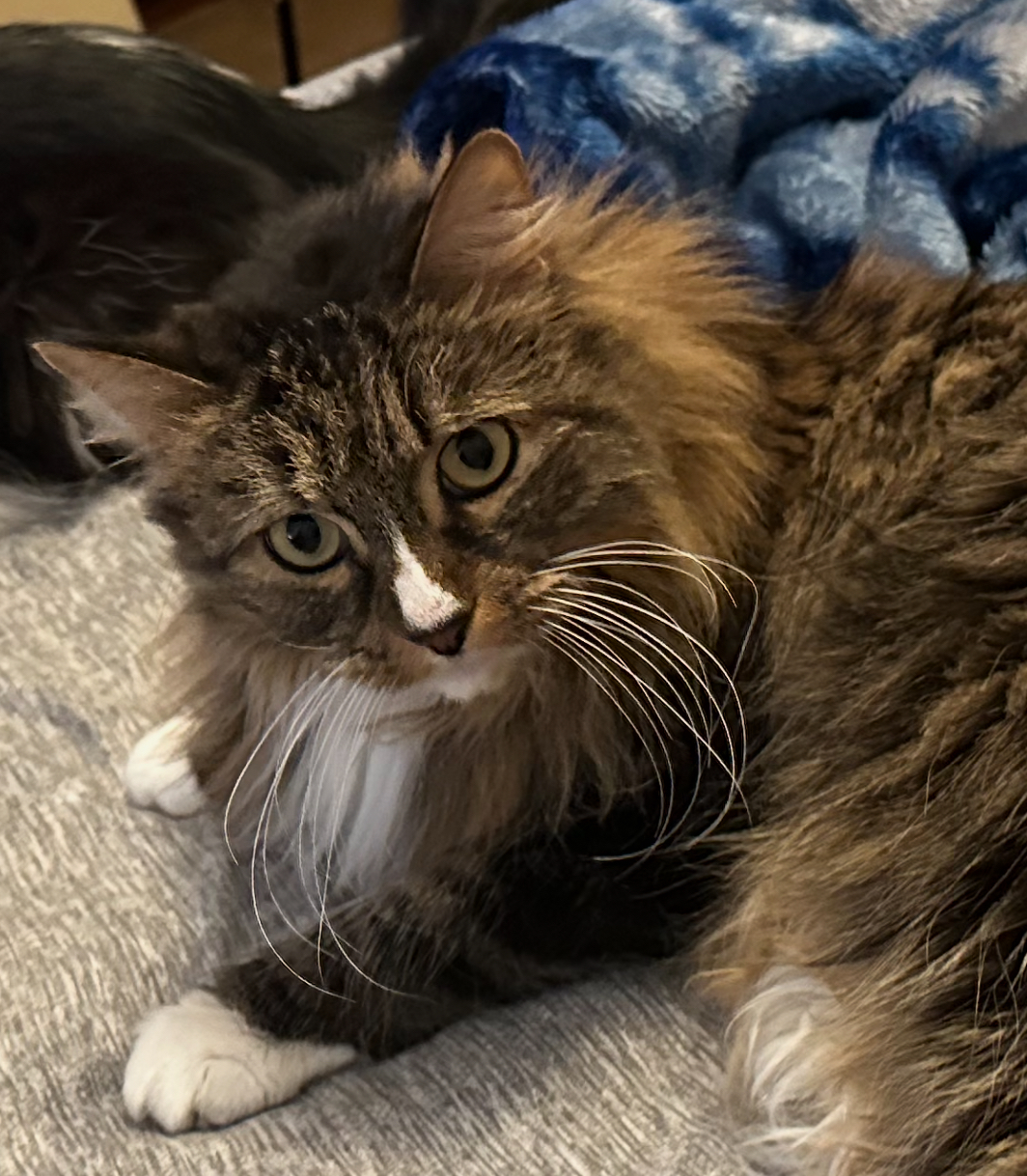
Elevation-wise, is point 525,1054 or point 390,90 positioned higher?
point 390,90

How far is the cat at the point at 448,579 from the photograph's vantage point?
911 mm

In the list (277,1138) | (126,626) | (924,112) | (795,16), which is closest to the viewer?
(277,1138)

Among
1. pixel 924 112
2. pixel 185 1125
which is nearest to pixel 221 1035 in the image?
pixel 185 1125

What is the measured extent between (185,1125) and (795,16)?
48.5 inches

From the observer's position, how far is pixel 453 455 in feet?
3.01

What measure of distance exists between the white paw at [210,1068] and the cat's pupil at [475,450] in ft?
1.73

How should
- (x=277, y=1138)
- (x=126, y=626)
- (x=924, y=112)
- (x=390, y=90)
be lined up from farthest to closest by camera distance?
(x=390, y=90) < (x=126, y=626) < (x=924, y=112) < (x=277, y=1138)

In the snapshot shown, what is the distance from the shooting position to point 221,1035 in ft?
3.48

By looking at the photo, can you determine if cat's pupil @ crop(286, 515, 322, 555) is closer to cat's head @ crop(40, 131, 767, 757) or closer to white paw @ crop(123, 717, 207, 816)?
cat's head @ crop(40, 131, 767, 757)

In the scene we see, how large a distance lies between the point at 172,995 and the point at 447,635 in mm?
496

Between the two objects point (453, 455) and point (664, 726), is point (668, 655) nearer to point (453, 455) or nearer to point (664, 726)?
point (664, 726)

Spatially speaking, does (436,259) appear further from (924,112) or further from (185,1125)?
(185,1125)

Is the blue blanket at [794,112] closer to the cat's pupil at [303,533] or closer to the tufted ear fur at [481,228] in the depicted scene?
the tufted ear fur at [481,228]

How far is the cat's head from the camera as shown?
902 mm
